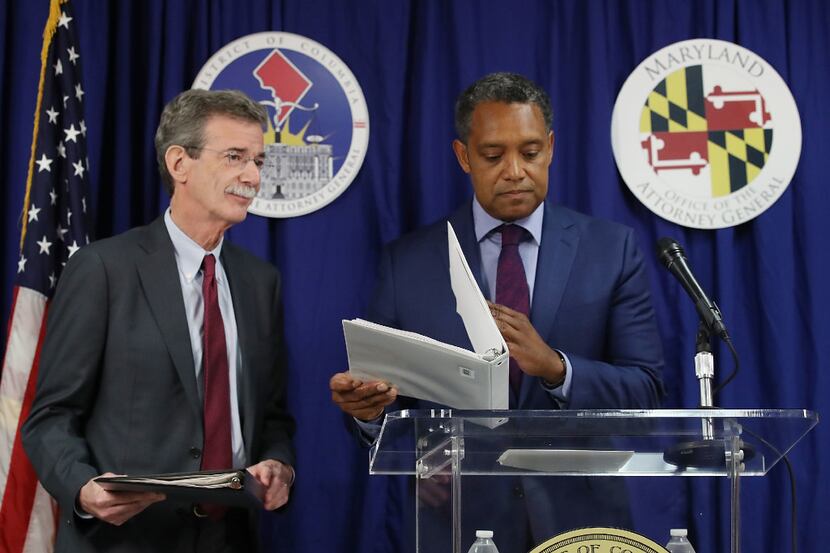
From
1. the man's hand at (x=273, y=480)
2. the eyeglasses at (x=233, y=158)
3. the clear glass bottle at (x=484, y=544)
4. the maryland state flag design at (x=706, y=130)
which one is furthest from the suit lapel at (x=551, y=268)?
the clear glass bottle at (x=484, y=544)

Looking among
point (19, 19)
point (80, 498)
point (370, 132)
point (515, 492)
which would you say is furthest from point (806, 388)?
point (19, 19)

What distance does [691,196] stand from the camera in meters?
3.88

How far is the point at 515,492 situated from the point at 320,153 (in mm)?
2178

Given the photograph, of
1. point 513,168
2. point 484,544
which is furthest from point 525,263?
point 484,544

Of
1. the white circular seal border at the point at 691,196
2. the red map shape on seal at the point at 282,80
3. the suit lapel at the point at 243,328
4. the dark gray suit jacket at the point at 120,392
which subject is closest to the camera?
the dark gray suit jacket at the point at 120,392

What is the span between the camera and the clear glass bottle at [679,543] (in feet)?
6.45

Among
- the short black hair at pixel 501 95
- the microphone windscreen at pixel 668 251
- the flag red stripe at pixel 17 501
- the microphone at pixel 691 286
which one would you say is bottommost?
the flag red stripe at pixel 17 501

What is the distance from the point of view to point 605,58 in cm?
399

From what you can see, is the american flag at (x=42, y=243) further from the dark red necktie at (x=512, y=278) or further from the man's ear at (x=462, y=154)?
the dark red necktie at (x=512, y=278)

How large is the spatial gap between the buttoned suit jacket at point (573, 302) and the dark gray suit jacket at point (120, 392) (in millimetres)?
667

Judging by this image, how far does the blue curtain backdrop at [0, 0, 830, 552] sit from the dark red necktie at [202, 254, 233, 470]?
88 centimetres

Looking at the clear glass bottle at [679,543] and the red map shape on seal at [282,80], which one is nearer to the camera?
the clear glass bottle at [679,543]

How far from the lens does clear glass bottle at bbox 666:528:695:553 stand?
196 centimetres

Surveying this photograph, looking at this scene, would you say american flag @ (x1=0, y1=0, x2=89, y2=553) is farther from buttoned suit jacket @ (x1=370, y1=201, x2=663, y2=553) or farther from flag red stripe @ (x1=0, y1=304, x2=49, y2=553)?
buttoned suit jacket @ (x1=370, y1=201, x2=663, y2=553)
